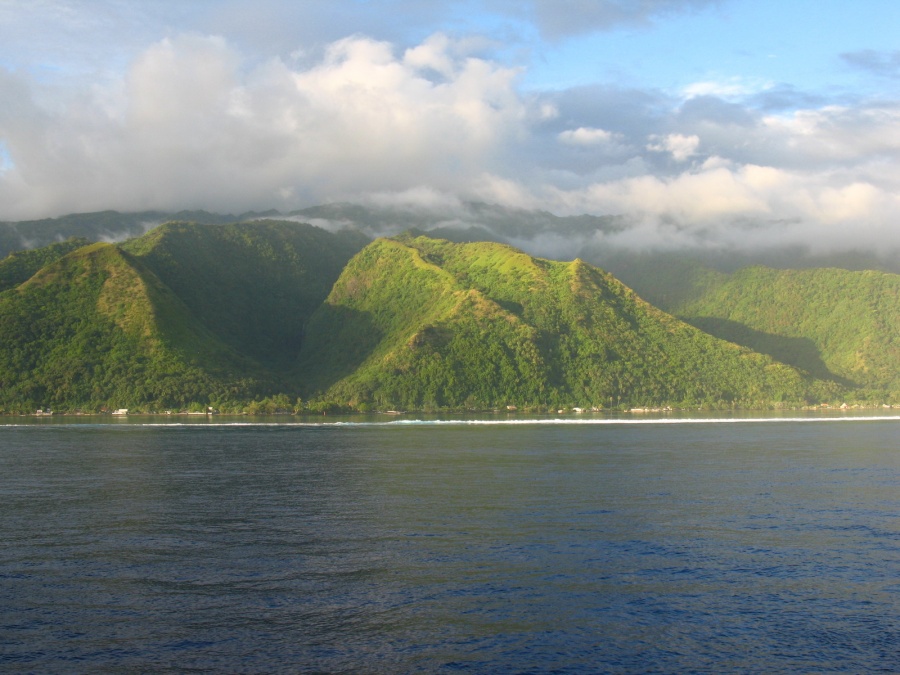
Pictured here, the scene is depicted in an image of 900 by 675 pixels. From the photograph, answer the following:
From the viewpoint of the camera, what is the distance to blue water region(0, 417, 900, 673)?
39.2 m

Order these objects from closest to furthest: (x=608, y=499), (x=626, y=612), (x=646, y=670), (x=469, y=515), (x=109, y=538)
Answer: (x=646, y=670) → (x=626, y=612) → (x=109, y=538) → (x=469, y=515) → (x=608, y=499)

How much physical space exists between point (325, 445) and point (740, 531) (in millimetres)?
94196

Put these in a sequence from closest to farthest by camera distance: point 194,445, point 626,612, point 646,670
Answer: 1. point 646,670
2. point 626,612
3. point 194,445

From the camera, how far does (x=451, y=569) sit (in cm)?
5309

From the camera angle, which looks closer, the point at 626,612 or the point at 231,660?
the point at 231,660

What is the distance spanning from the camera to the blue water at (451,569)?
3919cm

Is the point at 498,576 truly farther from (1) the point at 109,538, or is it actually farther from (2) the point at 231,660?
(1) the point at 109,538

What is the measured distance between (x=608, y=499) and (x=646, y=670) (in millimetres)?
43909

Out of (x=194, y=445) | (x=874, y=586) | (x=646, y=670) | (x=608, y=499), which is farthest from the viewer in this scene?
(x=194, y=445)

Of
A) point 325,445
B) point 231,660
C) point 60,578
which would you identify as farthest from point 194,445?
point 231,660

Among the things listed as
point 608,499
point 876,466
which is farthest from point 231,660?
point 876,466

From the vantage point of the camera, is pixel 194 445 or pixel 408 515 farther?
pixel 194 445

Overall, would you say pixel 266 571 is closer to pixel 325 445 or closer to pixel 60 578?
pixel 60 578

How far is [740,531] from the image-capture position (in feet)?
213
